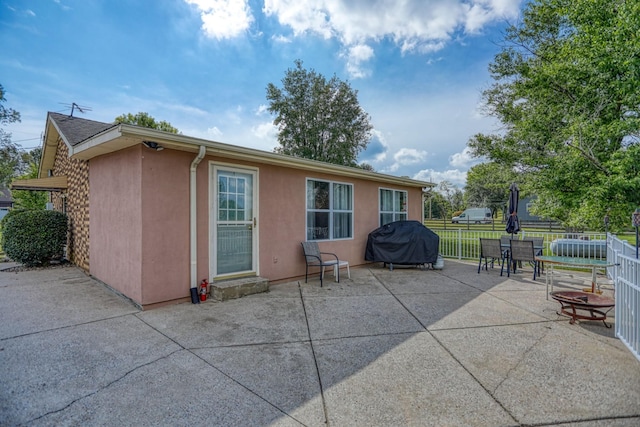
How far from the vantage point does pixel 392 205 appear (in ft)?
29.9

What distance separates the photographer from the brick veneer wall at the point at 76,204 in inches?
263

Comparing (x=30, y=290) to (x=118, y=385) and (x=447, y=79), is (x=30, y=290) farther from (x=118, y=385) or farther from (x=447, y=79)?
(x=447, y=79)

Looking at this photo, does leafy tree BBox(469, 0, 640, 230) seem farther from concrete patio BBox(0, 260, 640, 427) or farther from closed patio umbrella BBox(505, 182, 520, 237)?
concrete patio BBox(0, 260, 640, 427)

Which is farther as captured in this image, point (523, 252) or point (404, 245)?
point (404, 245)

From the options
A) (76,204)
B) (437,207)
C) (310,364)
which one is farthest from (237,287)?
(437,207)

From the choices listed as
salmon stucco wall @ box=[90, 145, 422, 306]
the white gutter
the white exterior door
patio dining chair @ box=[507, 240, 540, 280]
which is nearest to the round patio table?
patio dining chair @ box=[507, 240, 540, 280]

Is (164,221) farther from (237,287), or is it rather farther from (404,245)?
(404,245)

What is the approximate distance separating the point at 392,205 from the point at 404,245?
190cm

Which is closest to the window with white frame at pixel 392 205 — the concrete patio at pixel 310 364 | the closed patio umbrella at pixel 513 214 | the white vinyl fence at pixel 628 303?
the closed patio umbrella at pixel 513 214

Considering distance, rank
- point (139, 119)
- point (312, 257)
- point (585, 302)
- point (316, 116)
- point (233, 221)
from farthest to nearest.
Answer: point (316, 116) → point (139, 119) → point (312, 257) → point (233, 221) → point (585, 302)

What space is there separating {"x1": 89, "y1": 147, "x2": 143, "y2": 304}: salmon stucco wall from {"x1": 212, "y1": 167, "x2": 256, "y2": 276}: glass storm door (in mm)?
1146

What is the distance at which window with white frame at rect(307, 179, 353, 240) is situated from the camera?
688 centimetres

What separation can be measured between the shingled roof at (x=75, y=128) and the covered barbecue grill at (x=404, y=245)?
6625mm

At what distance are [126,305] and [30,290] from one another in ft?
7.55
